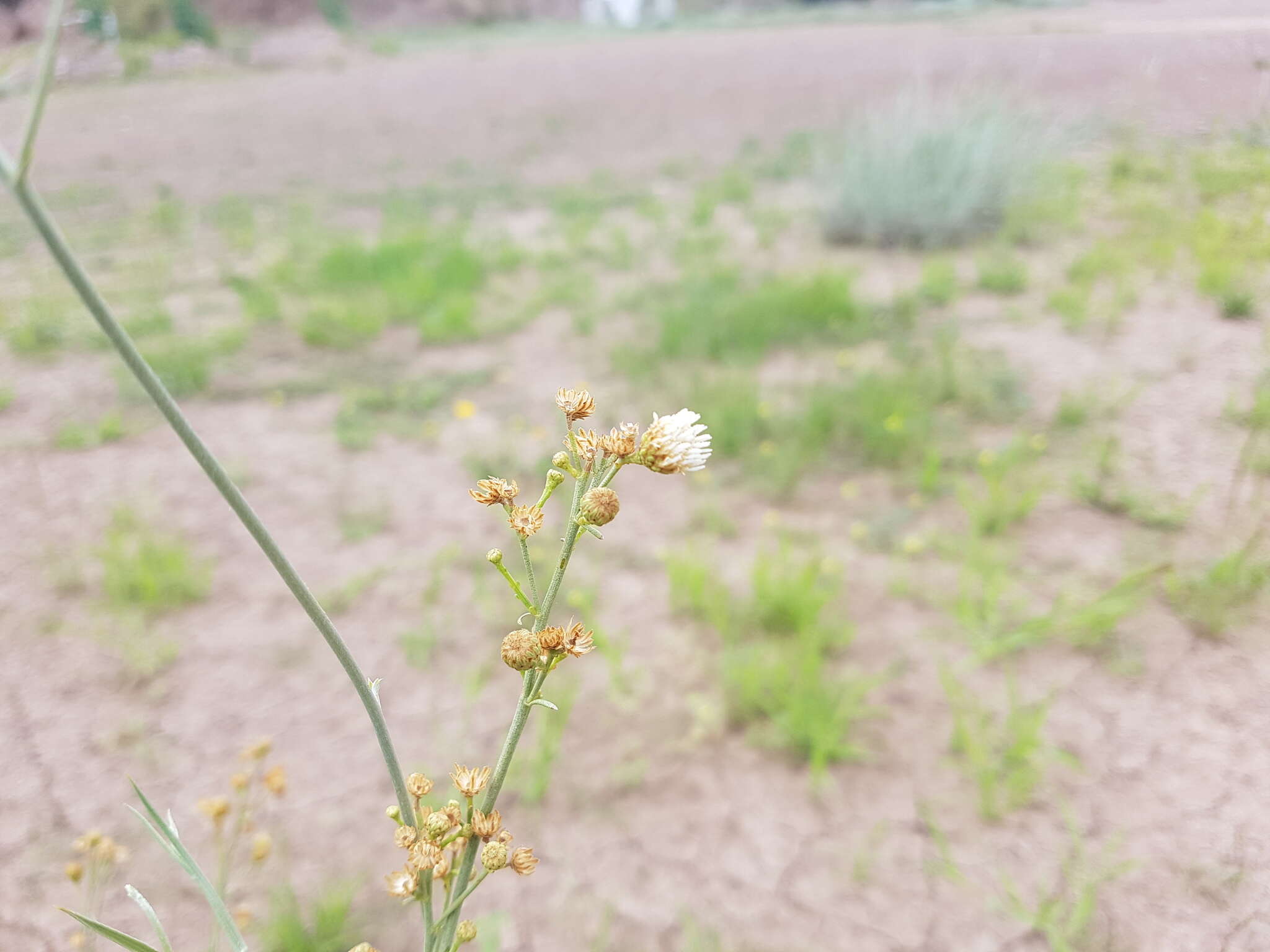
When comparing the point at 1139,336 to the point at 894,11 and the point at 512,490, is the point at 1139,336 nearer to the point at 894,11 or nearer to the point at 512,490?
the point at 512,490

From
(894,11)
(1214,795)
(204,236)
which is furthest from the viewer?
(894,11)

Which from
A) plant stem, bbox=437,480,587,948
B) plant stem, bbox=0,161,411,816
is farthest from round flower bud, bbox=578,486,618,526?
plant stem, bbox=0,161,411,816

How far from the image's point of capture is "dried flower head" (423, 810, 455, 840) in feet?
1.79

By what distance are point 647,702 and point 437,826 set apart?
1.18 metres

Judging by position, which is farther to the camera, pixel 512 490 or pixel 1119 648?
pixel 1119 648

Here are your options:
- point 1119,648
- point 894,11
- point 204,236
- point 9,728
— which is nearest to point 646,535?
point 1119,648

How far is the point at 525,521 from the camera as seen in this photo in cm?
54

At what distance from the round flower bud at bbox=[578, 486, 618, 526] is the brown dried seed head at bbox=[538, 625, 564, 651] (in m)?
0.08

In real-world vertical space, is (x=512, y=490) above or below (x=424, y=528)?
above

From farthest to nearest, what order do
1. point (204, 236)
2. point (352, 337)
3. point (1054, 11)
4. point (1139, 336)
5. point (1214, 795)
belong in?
point (1054, 11)
point (204, 236)
point (352, 337)
point (1139, 336)
point (1214, 795)

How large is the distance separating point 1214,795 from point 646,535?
1383 mm

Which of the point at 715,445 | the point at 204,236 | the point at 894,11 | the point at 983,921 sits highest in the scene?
the point at 894,11

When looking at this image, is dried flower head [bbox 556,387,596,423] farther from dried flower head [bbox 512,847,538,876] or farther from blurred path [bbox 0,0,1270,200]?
blurred path [bbox 0,0,1270,200]

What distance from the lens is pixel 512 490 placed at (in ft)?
1.86
